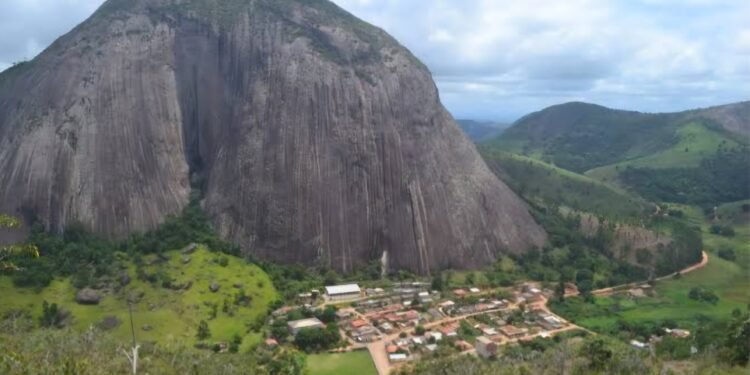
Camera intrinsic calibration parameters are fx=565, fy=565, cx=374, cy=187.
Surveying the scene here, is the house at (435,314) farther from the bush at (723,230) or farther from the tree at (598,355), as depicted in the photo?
the bush at (723,230)

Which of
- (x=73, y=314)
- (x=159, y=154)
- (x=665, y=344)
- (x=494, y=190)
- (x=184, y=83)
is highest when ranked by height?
(x=184, y=83)

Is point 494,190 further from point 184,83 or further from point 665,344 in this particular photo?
point 184,83

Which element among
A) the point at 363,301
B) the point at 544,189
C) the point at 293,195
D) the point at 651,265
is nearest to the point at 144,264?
the point at 293,195

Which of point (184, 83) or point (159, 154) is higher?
point (184, 83)

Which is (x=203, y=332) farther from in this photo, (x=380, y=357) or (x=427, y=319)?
(x=427, y=319)

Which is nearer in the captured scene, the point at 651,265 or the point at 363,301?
the point at 363,301

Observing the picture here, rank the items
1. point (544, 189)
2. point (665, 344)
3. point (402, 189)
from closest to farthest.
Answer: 1. point (665, 344)
2. point (402, 189)
3. point (544, 189)

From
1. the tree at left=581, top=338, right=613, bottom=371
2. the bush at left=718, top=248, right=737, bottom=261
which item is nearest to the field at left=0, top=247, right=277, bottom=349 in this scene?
the tree at left=581, top=338, right=613, bottom=371

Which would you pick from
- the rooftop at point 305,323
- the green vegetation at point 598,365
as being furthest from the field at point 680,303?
the rooftop at point 305,323
